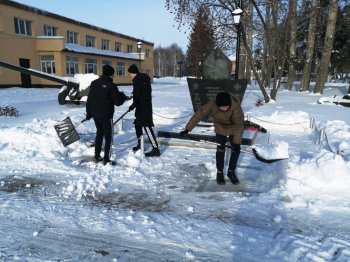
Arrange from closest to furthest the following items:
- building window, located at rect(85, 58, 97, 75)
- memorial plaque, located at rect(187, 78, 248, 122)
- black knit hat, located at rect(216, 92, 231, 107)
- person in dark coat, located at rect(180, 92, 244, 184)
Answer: black knit hat, located at rect(216, 92, 231, 107), person in dark coat, located at rect(180, 92, 244, 184), memorial plaque, located at rect(187, 78, 248, 122), building window, located at rect(85, 58, 97, 75)

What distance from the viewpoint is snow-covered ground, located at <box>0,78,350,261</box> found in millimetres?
3250

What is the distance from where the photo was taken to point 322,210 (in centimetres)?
416

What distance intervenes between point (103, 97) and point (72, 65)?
89.3 ft

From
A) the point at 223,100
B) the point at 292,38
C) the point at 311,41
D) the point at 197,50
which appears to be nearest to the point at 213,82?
the point at 223,100

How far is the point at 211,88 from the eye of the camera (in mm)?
9234

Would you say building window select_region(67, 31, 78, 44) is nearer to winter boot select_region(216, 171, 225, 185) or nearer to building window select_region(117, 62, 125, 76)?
building window select_region(117, 62, 125, 76)

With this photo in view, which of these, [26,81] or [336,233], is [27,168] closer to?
[336,233]

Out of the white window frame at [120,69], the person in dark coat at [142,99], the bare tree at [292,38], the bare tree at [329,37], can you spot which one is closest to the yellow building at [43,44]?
the white window frame at [120,69]

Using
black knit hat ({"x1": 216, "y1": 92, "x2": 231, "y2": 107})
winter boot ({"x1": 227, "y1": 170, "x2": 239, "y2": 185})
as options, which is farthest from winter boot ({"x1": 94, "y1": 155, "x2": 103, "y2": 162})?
black knit hat ({"x1": 216, "y1": 92, "x2": 231, "y2": 107})

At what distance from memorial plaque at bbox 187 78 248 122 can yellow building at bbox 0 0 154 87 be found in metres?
21.0

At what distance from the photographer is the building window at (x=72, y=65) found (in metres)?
30.4

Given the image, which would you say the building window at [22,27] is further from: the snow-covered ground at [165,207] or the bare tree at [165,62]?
the bare tree at [165,62]

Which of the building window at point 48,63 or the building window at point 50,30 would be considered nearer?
the building window at point 48,63

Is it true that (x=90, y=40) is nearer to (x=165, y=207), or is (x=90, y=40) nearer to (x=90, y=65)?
(x=90, y=65)
